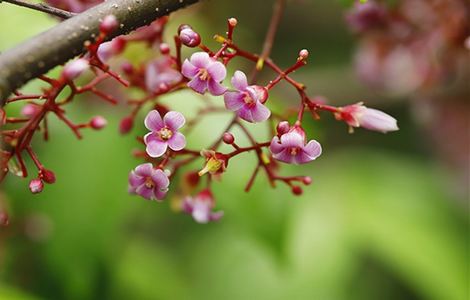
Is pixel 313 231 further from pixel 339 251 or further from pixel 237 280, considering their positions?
pixel 237 280

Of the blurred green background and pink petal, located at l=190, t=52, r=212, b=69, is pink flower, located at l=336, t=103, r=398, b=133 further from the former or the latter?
the blurred green background

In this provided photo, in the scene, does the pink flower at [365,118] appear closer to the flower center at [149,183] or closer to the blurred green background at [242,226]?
the flower center at [149,183]

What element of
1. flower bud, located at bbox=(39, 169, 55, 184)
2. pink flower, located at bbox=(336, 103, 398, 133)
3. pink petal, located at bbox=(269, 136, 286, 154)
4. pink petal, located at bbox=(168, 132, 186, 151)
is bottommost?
flower bud, located at bbox=(39, 169, 55, 184)

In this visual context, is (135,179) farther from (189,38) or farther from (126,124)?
(126,124)

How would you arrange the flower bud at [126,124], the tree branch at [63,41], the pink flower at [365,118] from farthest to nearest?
the flower bud at [126,124] → the pink flower at [365,118] → the tree branch at [63,41]

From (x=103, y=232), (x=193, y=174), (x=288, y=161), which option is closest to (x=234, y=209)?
(x=103, y=232)

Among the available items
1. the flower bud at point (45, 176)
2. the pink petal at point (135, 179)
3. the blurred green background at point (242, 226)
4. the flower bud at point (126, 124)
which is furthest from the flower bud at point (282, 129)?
the blurred green background at point (242, 226)

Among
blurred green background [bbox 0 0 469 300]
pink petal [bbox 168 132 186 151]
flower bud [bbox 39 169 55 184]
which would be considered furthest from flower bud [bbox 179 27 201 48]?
blurred green background [bbox 0 0 469 300]
